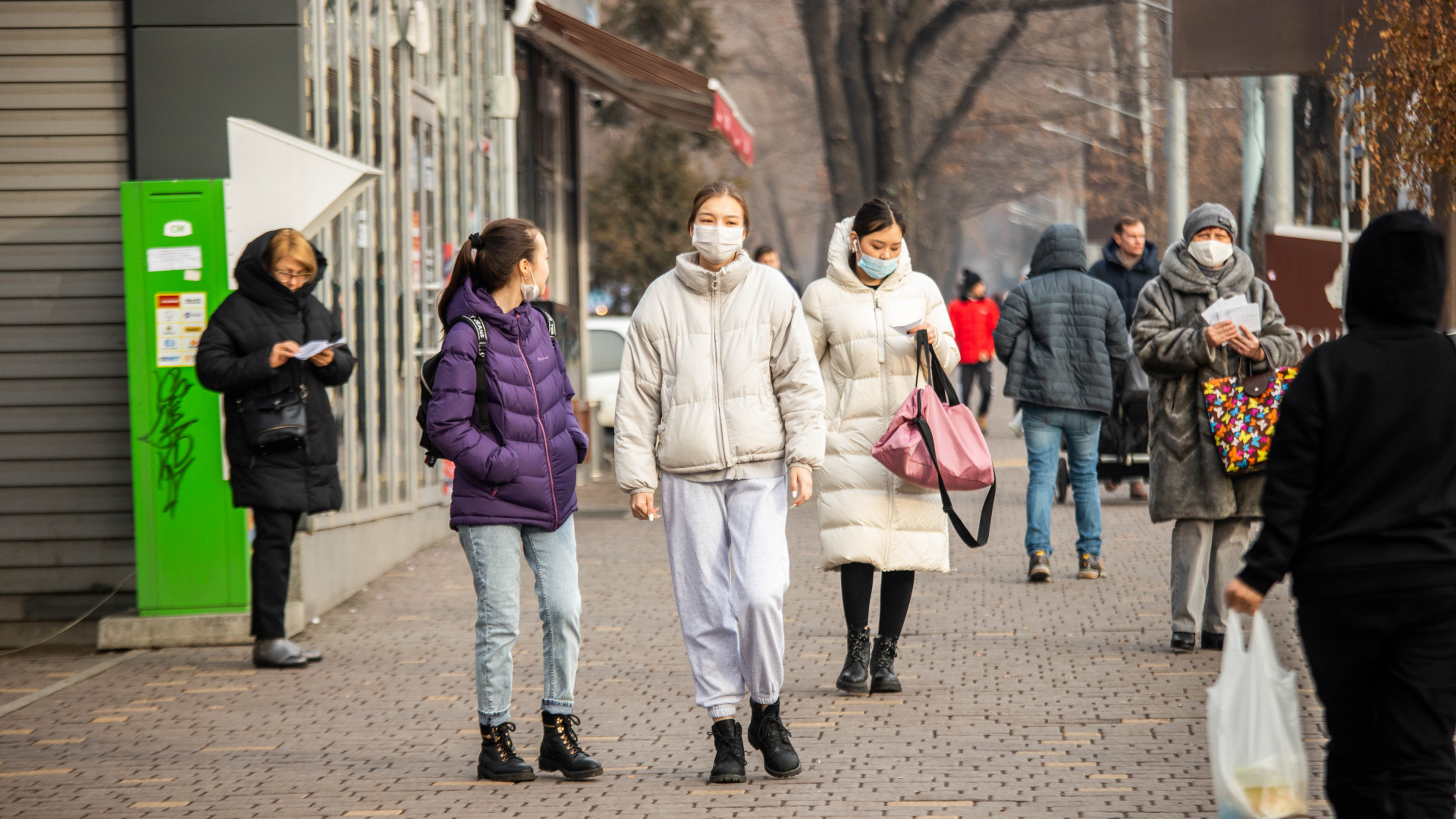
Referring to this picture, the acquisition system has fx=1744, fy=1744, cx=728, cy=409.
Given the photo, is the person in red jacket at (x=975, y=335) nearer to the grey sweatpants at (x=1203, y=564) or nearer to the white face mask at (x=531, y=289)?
the grey sweatpants at (x=1203, y=564)

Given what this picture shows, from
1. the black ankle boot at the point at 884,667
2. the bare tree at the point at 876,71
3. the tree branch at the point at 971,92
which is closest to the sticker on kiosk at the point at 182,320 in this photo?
the black ankle boot at the point at 884,667

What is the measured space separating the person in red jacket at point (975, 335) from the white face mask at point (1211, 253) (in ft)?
41.0

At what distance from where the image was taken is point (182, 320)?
8.00 metres

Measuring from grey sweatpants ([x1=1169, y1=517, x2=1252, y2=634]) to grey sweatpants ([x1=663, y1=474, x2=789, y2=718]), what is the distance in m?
2.55

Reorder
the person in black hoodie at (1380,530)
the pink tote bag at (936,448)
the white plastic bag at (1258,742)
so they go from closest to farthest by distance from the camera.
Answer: the person in black hoodie at (1380,530)
the white plastic bag at (1258,742)
the pink tote bag at (936,448)

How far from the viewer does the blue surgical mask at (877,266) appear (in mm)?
6504

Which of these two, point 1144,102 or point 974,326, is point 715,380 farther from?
point 1144,102

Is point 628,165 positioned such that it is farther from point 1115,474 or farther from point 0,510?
point 0,510

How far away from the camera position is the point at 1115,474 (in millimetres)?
12648

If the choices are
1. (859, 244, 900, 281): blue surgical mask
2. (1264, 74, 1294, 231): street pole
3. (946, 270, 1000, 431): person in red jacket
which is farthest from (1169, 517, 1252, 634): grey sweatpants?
(946, 270, 1000, 431): person in red jacket

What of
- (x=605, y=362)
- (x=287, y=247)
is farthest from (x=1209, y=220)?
(x=605, y=362)

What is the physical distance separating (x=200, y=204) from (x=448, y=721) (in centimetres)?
298

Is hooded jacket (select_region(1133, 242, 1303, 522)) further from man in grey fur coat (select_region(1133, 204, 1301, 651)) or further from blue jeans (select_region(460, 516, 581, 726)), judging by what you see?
blue jeans (select_region(460, 516, 581, 726))

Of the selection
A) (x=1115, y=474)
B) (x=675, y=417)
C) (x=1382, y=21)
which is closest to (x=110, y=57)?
(x=675, y=417)
